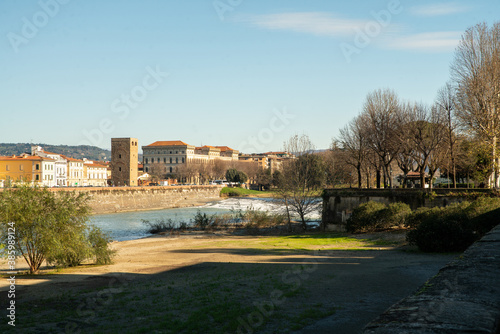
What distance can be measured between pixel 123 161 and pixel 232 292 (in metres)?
107

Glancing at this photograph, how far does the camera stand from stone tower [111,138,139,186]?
114125mm

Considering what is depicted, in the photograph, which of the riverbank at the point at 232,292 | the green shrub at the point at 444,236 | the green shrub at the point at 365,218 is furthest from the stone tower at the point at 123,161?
the green shrub at the point at 444,236

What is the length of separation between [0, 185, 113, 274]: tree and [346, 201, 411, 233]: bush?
19566mm

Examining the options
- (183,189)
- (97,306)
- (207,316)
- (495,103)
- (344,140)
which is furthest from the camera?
(183,189)

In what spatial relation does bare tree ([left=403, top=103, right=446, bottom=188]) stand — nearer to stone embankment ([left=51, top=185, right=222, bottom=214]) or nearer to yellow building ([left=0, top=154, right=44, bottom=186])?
stone embankment ([left=51, top=185, right=222, bottom=214])

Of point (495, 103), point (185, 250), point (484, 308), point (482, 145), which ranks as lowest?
point (185, 250)

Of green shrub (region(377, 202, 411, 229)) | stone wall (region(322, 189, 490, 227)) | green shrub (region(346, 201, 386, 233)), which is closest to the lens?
green shrub (region(377, 202, 411, 229))

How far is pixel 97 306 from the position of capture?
1301 centimetres

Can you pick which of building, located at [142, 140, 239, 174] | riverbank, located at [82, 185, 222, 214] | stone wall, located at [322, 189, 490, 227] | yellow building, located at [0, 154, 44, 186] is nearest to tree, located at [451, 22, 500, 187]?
stone wall, located at [322, 189, 490, 227]

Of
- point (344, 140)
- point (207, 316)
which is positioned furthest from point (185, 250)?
point (344, 140)

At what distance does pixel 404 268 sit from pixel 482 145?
21.1 m

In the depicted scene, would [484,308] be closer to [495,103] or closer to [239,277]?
[239,277]

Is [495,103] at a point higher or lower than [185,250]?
higher

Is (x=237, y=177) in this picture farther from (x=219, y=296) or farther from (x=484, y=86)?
(x=219, y=296)
